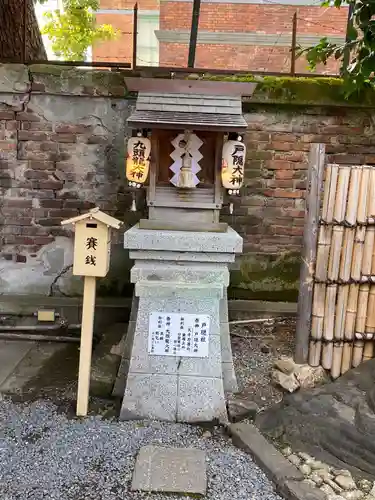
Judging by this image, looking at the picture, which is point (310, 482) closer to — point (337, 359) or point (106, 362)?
point (337, 359)

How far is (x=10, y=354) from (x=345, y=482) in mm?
3476

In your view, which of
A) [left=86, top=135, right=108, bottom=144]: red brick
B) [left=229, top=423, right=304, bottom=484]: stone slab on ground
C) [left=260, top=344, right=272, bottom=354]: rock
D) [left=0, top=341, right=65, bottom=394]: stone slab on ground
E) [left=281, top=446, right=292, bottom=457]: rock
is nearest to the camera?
[left=229, top=423, right=304, bottom=484]: stone slab on ground

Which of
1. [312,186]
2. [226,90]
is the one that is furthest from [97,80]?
[312,186]

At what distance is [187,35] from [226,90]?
293 cm

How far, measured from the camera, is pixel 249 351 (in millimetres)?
4742

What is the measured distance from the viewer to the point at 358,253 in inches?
158

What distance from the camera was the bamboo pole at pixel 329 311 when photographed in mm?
4051

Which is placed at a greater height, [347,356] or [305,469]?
[347,356]

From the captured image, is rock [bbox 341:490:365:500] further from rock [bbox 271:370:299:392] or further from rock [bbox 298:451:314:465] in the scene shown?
rock [bbox 271:370:299:392]

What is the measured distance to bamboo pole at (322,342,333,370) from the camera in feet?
13.4

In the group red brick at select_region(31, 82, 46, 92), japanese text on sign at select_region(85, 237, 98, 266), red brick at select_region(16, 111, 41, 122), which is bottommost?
japanese text on sign at select_region(85, 237, 98, 266)

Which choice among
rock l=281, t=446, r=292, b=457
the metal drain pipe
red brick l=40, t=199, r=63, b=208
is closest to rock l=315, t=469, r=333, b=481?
rock l=281, t=446, r=292, b=457

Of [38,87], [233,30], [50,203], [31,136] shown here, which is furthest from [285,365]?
[233,30]

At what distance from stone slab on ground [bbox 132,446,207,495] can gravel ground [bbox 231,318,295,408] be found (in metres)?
0.91
